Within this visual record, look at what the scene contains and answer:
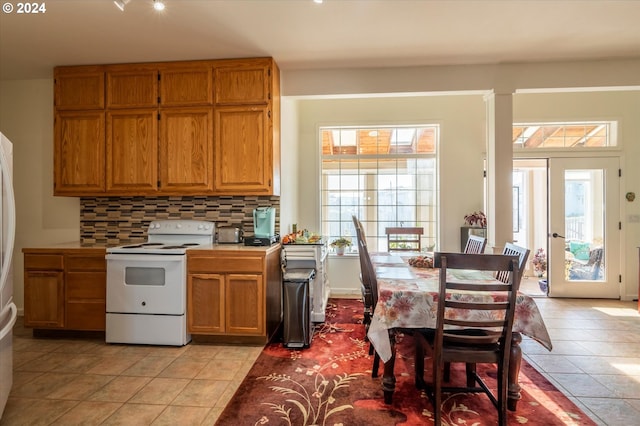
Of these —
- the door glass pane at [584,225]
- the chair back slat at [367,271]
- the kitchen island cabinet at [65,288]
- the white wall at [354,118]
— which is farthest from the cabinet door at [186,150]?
the door glass pane at [584,225]

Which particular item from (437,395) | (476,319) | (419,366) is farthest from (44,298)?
(476,319)

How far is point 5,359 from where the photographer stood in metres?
1.80

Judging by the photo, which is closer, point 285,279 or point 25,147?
point 285,279

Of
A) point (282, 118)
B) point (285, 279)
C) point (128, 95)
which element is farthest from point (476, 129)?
point (128, 95)

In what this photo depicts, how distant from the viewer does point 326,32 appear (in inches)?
108

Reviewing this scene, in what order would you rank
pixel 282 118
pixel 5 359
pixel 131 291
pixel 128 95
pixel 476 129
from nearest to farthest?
pixel 5 359 → pixel 131 291 → pixel 128 95 → pixel 282 118 → pixel 476 129

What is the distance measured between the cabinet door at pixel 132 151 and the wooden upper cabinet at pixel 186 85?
234 millimetres

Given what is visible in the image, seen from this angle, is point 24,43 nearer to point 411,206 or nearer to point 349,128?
point 349,128

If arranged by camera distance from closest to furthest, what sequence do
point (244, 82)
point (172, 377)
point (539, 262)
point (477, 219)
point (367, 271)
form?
1. point (172, 377)
2. point (367, 271)
3. point (244, 82)
4. point (477, 219)
5. point (539, 262)

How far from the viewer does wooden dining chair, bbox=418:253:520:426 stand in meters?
1.63

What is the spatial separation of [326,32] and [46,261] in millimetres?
3258

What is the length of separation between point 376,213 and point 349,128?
127 centimetres

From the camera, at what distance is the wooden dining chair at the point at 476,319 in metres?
1.63

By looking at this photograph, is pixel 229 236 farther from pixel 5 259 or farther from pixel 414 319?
pixel 414 319
